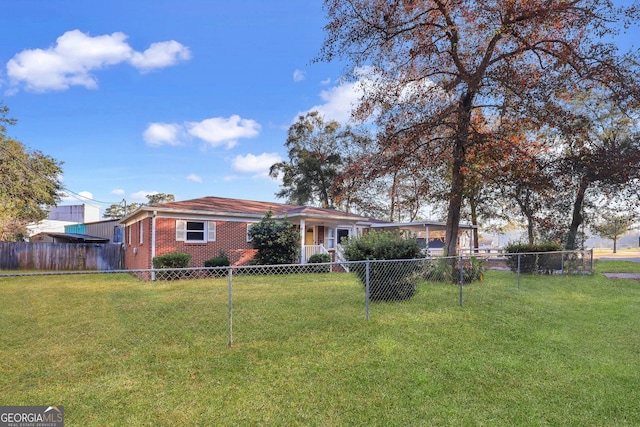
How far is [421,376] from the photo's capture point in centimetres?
390

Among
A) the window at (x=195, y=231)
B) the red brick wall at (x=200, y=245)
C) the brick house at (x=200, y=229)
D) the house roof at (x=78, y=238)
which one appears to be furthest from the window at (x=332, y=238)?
the house roof at (x=78, y=238)

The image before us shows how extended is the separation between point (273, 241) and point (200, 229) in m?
3.08

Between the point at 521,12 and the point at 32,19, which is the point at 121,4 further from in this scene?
the point at 521,12

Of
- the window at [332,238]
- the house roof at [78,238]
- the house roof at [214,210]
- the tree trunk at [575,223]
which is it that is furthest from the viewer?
the house roof at [78,238]

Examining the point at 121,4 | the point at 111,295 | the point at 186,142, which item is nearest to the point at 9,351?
the point at 111,295

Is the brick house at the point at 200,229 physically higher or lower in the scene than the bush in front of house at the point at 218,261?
higher

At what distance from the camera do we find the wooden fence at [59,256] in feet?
58.2

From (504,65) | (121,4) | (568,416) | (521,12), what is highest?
(121,4)

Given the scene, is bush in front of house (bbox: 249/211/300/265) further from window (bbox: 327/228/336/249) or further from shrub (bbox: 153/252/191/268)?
window (bbox: 327/228/336/249)

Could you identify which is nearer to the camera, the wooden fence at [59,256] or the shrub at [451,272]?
the shrub at [451,272]

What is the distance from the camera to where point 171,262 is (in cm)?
1322

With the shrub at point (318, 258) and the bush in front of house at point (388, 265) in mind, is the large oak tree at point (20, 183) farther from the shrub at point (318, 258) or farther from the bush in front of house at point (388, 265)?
the bush in front of house at point (388, 265)

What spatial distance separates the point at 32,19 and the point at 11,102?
44.5ft

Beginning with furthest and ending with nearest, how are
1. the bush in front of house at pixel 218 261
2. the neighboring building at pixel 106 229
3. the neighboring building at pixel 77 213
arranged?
the neighboring building at pixel 77 213 → the neighboring building at pixel 106 229 → the bush in front of house at pixel 218 261
